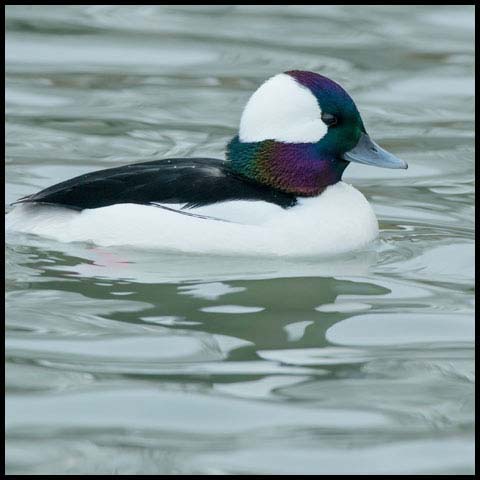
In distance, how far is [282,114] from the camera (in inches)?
386

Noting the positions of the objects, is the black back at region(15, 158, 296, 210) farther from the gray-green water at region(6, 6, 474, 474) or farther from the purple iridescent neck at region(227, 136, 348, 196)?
the gray-green water at region(6, 6, 474, 474)

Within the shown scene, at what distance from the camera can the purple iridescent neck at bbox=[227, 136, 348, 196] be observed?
9.83 meters

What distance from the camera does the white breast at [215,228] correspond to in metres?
9.64

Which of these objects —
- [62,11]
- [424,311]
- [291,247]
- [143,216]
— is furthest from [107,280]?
[62,11]

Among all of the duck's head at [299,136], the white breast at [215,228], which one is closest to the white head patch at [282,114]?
the duck's head at [299,136]

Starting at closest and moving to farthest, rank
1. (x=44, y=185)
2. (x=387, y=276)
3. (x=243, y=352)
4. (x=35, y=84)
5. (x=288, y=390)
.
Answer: (x=288, y=390), (x=243, y=352), (x=387, y=276), (x=44, y=185), (x=35, y=84)

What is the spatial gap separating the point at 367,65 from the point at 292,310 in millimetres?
6206

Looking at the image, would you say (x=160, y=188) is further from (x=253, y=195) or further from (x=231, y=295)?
(x=231, y=295)

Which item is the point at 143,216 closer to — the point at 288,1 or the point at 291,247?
the point at 291,247

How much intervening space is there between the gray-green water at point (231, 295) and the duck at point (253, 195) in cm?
12

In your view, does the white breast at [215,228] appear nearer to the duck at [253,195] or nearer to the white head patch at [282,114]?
the duck at [253,195]

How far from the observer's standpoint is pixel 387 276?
9633mm

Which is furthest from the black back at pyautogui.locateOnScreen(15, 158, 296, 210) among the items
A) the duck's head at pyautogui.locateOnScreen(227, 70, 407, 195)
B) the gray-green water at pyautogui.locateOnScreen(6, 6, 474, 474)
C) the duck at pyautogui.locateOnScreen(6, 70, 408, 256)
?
the gray-green water at pyautogui.locateOnScreen(6, 6, 474, 474)

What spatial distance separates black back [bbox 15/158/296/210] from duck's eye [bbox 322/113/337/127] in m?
0.54
